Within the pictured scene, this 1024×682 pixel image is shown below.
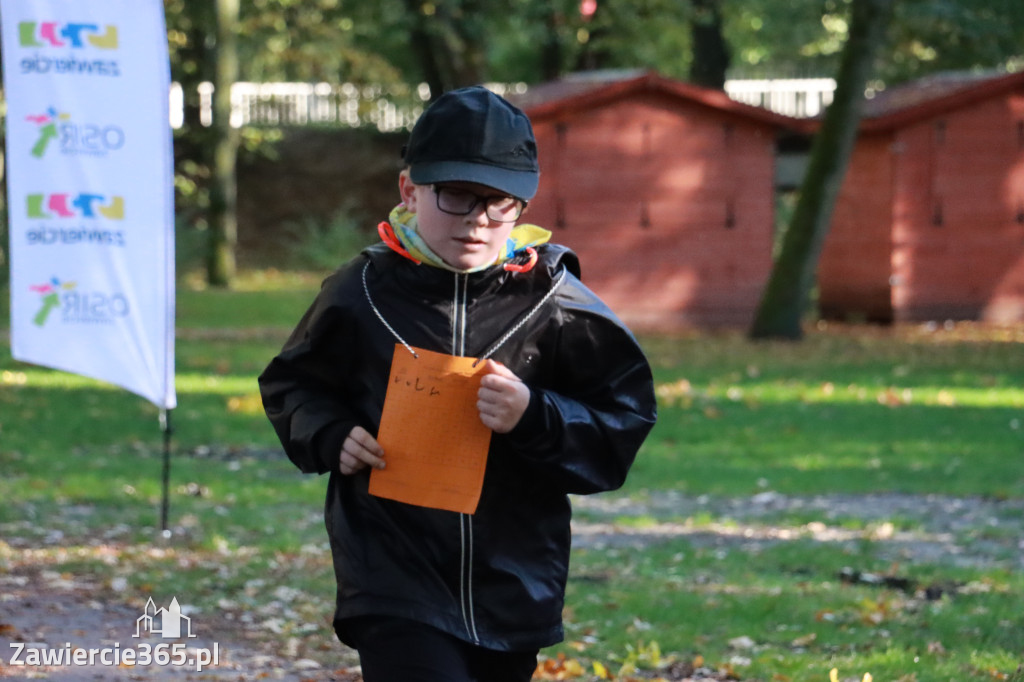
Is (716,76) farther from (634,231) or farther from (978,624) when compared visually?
(978,624)

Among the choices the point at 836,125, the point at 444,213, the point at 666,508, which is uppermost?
the point at 836,125

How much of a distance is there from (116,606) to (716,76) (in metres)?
26.6

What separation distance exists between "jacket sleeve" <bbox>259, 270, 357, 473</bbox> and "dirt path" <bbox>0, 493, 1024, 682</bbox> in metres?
2.41

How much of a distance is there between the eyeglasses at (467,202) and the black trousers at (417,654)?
0.94 m

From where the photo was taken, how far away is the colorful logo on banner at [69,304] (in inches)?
309

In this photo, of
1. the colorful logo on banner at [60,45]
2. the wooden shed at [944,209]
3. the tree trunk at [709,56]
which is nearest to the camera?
the colorful logo on banner at [60,45]

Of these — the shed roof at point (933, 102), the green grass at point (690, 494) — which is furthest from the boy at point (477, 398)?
the shed roof at point (933, 102)

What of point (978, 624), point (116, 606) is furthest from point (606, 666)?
point (116, 606)

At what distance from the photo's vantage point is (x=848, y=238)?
25844 mm

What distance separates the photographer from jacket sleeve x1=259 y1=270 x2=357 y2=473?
11.5 feet

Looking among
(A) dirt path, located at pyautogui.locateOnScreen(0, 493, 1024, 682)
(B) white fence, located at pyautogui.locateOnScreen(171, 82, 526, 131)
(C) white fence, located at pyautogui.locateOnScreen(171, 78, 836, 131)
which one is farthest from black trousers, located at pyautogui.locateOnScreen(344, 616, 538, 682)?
(C) white fence, located at pyautogui.locateOnScreen(171, 78, 836, 131)

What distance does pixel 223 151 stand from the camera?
31.5m

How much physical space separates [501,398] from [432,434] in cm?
23

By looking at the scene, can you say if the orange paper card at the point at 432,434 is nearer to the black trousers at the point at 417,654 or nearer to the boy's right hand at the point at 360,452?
the boy's right hand at the point at 360,452
